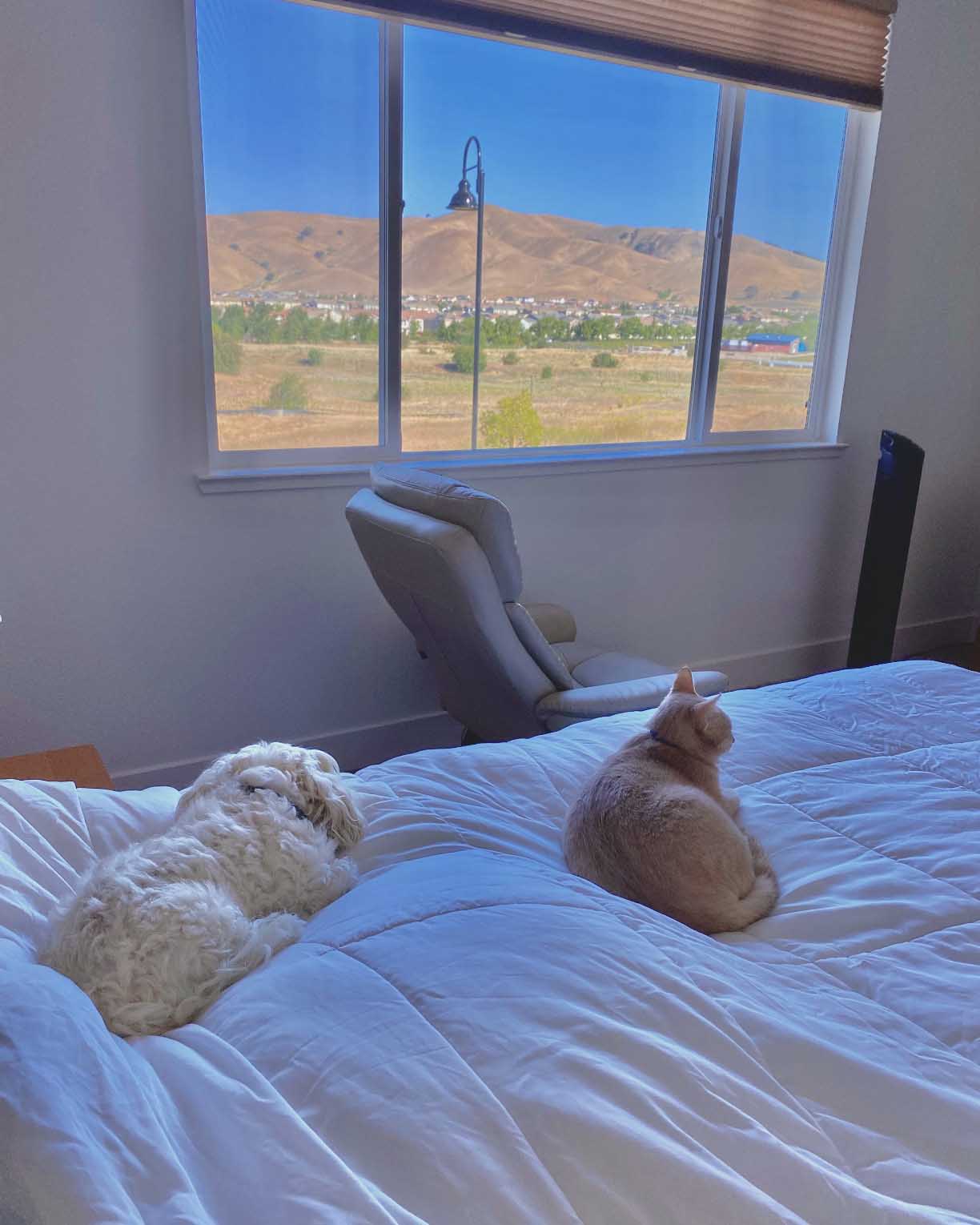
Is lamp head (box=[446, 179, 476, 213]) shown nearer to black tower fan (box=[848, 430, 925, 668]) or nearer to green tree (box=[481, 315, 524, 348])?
green tree (box=[481, 315, 524, 348])

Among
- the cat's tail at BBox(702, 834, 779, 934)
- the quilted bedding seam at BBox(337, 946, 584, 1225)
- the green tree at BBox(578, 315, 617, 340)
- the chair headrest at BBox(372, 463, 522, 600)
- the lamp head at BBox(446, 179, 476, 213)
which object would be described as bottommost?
the cat's tail at BBox(702, 834, 779, 934)

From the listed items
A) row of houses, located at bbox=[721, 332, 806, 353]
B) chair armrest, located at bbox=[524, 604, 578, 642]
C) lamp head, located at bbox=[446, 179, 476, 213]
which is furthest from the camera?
row of houses, located at bbox=[721, 332, 806, 353]

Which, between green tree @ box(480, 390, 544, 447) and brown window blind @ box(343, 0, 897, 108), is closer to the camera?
brown window blind @ box(343, 0, 897, 108)

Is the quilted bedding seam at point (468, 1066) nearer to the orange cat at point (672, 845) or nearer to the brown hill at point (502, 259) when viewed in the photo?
the orange cat at point (672, 845)

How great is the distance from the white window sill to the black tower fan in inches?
14.5

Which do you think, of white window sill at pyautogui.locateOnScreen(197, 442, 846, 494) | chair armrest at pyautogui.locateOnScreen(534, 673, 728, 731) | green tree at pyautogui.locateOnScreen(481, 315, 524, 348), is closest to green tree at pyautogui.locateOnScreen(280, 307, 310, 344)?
white window sill at pyautogui.locateOnScreen(197, 442, 846, 494)

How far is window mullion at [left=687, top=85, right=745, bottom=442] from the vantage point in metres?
3.13

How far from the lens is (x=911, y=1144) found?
0.75m

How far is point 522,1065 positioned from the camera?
72 centimetres

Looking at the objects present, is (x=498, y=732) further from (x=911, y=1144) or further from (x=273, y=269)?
(x=911, y=1144)

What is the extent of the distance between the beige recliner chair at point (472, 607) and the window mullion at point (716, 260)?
56.9 inches

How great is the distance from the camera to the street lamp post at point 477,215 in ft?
8.85

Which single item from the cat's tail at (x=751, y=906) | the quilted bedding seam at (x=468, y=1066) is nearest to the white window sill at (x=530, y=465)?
the cat's tail at (x=751, y=906)

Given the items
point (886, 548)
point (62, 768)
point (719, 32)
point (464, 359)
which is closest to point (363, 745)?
point (62, 768)
